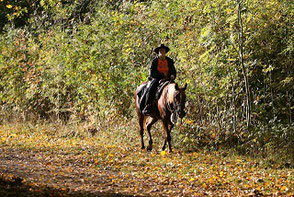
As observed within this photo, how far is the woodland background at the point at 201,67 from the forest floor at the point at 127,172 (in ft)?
3.07

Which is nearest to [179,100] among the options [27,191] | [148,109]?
[148,109]

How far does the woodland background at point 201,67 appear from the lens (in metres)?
12.2

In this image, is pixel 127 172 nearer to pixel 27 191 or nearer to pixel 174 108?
pixel 174 108

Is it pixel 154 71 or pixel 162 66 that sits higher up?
pixel 162 66

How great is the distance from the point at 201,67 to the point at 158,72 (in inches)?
50.5

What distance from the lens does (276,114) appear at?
12930 millimetres

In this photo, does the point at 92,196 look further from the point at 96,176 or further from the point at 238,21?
the point at 238,21

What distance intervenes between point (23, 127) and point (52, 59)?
9.84 ft

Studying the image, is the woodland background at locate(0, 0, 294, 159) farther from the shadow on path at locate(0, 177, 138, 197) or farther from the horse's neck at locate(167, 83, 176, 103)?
the shadow on path at locate(0, 177, 138, 197)

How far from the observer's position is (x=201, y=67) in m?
13.1

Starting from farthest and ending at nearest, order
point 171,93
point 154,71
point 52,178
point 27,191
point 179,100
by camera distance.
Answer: point 154,71 → point 171,93 → point 179,100 → point 52,178 → point 27,191

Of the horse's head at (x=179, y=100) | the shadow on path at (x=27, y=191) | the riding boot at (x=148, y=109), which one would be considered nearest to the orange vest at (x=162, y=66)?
the riding boot at (x=148, y=109)

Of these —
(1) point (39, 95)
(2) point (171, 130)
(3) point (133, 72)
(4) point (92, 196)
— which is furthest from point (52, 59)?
(4) point (92, 196)

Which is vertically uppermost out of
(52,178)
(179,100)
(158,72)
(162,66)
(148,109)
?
(162,66)
